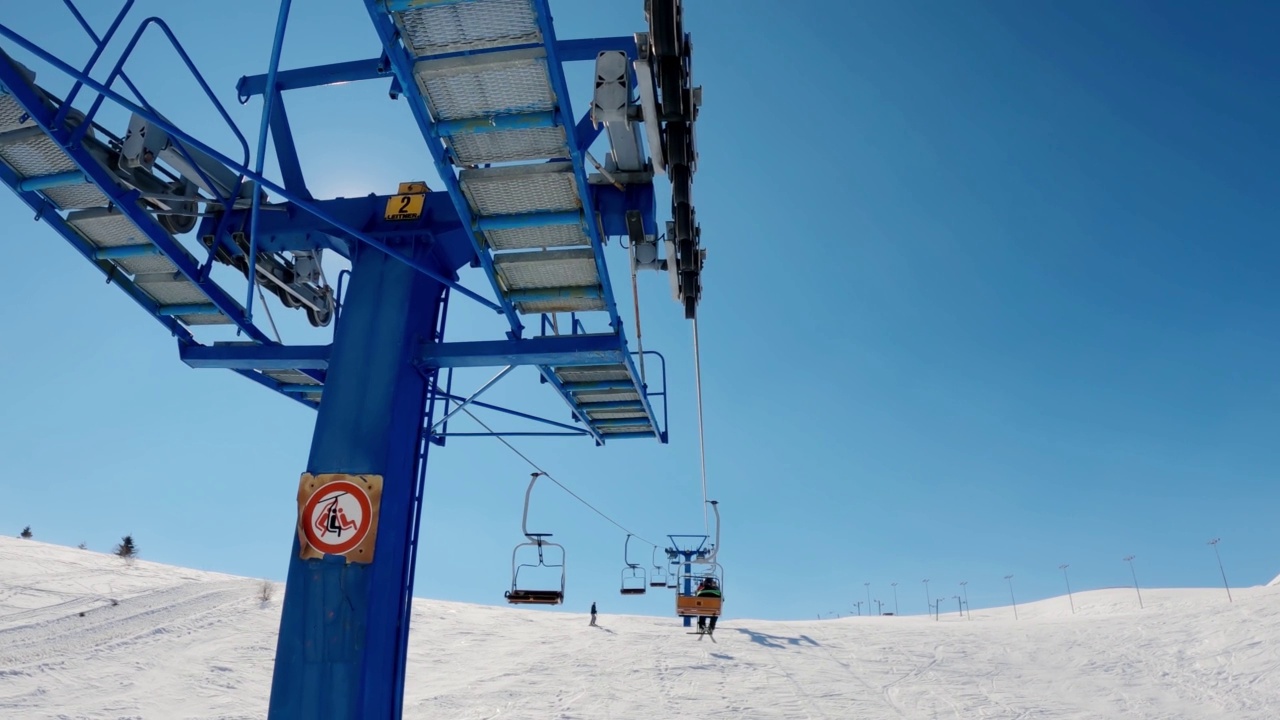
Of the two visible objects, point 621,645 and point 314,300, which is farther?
point 621,645

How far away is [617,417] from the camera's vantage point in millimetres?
11688

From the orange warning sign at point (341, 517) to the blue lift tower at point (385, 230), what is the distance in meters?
0.02

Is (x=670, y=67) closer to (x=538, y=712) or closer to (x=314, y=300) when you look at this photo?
(x=314, y=300)

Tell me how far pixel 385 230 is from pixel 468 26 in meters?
3.49

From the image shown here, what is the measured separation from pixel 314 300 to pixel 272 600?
21.9 m

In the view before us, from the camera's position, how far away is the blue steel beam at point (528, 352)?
808 cm

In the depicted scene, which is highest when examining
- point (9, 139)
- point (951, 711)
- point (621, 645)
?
point (9, 139)

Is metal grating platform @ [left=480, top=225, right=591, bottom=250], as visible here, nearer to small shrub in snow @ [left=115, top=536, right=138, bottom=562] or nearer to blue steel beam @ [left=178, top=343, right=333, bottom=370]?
blue steel beam @ [left=178, top=343, right=333, bottom=370]

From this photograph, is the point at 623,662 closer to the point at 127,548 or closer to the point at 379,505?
the point at 379,505

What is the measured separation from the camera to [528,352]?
8219 millimetres

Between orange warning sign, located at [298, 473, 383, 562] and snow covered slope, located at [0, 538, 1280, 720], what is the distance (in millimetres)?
10576

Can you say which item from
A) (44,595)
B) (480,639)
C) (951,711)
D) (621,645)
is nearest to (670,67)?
(951,711)

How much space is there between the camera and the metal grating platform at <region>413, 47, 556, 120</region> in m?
5.53

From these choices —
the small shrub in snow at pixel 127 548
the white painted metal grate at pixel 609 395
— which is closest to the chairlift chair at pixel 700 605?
the white painted metal grate at pixel 609 395
